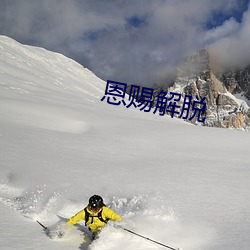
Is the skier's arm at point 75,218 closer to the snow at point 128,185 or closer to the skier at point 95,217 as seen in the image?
the skier at point 95,217

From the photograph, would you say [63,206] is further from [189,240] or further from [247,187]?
[247,187]

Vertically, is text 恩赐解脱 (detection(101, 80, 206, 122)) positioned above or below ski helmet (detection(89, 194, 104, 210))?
above

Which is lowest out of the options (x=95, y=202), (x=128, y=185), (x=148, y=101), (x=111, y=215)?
(x=111, y=215)

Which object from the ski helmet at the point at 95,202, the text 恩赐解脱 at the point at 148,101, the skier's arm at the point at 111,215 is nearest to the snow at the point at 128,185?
the skier's arm at the point at 111,215

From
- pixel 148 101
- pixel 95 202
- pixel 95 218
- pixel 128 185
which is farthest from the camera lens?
pixel 148 101

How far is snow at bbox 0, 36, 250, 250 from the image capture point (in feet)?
17.9

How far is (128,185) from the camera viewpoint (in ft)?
26.1

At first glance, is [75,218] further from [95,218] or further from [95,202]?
[95,202]

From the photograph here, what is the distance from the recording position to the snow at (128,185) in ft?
17.9

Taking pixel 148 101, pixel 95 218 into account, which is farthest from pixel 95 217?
pixel 148 101

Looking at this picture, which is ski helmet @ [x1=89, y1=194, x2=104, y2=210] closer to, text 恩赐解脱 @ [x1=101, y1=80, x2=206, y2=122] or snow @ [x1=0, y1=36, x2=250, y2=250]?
snow @ [x1=0, y1=36, x2=250, y2=250]

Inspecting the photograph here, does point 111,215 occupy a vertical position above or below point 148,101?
below

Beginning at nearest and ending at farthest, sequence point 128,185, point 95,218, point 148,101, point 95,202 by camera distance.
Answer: point 95,202 < point 95,218 < point 128,185 < point 148,101

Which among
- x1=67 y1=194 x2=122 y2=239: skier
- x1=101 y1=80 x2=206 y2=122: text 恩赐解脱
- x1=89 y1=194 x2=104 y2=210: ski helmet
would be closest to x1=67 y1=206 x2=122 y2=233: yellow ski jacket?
x1=67 y1=194 x2=122 y2=239: skier
